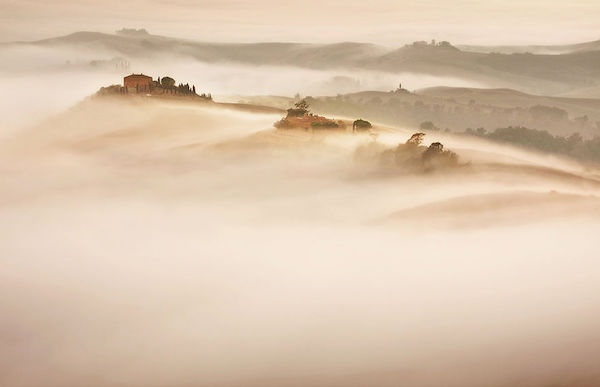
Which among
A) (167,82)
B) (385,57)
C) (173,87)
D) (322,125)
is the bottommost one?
(322,125)

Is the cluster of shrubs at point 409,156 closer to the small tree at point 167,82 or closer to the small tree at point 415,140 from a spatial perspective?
the small tree at point 415,140

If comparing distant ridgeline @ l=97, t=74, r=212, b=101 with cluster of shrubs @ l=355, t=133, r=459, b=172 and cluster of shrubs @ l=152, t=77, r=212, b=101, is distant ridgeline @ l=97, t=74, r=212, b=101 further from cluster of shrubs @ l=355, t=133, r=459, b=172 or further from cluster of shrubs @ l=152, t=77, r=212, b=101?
cluster of shrubs @ l=355, t=133, r=459, b=172

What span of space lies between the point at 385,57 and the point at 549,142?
41.2 meters

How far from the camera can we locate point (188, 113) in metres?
31.3

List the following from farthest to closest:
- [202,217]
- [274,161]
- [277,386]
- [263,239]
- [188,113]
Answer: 1. [188,113]
2. [274,161]
3. [202,217]
4. [263,239]
5. [277,386]

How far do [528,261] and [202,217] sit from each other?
10851mm

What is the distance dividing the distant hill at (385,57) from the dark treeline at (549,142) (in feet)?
61.2

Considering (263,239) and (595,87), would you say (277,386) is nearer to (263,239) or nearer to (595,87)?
(263,239)

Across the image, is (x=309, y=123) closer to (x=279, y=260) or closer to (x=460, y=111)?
(x=279, y=260)

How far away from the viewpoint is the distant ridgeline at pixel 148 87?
32.8 metres

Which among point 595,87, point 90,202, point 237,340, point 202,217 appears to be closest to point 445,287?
point 237,340

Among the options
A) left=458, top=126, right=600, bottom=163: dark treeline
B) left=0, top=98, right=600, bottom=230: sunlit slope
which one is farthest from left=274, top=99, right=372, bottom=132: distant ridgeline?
left=458, top=126, right=600, bottom=163: dark treeline

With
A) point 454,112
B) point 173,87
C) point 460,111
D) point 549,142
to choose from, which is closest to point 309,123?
point 173,87

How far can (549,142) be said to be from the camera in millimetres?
34094
